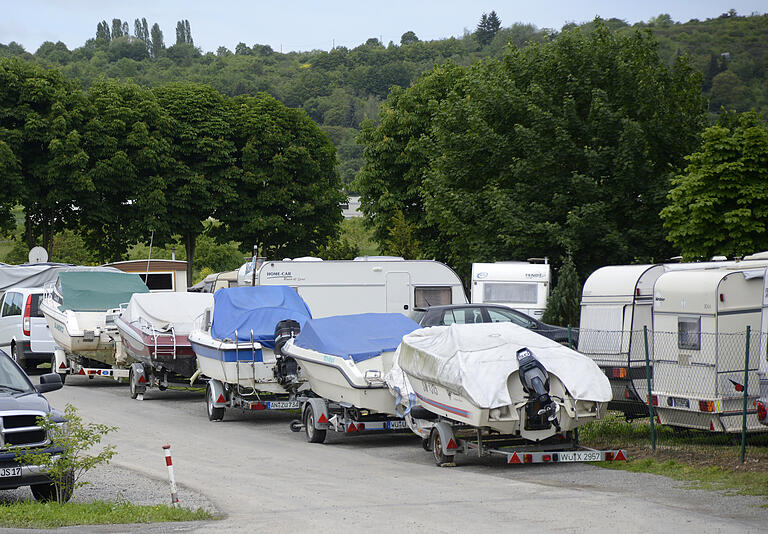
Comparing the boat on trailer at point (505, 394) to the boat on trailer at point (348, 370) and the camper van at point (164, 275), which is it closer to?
the boat on trailer at point (348, 370)

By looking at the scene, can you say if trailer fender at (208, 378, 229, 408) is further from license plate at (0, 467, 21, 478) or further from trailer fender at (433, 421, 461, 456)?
license plate at (0, 467, 21, 478)

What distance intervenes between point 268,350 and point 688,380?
24.9 ft

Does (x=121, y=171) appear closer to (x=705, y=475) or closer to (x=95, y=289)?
(x=95, y=289)

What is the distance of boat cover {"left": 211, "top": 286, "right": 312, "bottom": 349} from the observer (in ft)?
61.2

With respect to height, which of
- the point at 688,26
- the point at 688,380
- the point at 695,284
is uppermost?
the point at 688,26

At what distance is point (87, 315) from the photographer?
82.0 feet

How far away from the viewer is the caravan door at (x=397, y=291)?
26531 mm

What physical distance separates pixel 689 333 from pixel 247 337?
795 centimetres

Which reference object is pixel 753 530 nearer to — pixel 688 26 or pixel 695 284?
pixel 695 284

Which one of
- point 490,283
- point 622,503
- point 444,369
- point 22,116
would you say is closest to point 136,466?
point 444,369

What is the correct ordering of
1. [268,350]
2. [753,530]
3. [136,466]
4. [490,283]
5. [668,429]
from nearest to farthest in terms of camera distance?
[753,530] < [136,466] < [668,429] < [268,350] < [490,283]

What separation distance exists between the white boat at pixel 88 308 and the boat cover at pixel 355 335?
29.6ft

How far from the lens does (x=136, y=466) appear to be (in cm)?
1423

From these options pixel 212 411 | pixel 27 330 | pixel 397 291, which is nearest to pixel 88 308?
pixel 27 330
